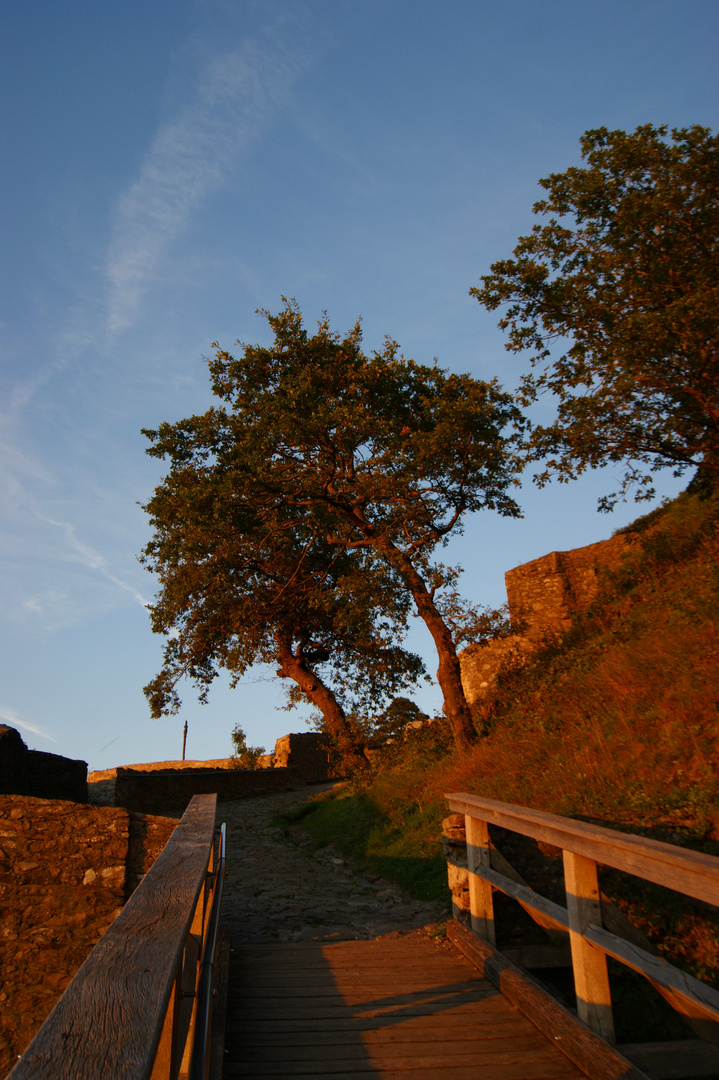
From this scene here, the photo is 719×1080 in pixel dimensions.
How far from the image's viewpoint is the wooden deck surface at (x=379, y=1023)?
3.29 m

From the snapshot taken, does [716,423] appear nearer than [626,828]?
No

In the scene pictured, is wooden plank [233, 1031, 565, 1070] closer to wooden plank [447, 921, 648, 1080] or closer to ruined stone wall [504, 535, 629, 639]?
wooden plank [447, 921, 648, 1080]

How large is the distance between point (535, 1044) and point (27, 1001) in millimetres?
5032

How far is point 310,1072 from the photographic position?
10.7 ft

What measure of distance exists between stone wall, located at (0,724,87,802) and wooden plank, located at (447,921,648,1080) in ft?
27.3

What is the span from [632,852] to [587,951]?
36.9 inches

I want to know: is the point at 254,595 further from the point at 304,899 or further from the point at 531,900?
the point at 531,900

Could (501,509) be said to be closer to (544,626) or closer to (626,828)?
(544,626)

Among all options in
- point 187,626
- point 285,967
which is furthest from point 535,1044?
point 187,626

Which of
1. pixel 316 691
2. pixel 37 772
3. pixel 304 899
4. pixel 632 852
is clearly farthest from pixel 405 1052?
pixel 316 691

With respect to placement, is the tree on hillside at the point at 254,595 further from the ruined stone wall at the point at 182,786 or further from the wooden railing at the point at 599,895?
the wooden railing at the point at 599,895

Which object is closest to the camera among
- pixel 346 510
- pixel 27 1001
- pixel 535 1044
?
pixel 535 1044

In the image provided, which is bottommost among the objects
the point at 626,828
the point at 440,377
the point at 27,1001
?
the point at 27,1001

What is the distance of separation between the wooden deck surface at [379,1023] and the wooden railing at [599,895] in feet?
1.34
